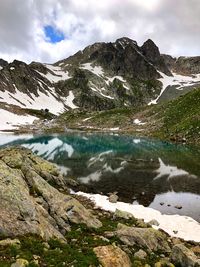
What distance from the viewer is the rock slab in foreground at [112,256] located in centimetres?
2470

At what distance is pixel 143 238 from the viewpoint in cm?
3089

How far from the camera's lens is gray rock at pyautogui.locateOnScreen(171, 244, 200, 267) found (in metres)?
27.5

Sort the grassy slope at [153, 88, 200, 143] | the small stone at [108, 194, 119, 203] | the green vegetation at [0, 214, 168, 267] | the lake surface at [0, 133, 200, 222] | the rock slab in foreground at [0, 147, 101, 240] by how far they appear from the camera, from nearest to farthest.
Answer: the green vegetation at [0, 214, 168, 267] < the rock slab in foreground at [0, 147, 101, 240] < the small stone at [108, 194, 119, 203] < the lake surface at [0, 133, 200, 222] < the grassy slope at [153, 88, 200, 143]

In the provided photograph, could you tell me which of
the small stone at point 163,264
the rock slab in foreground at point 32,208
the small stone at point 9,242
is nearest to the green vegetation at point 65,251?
the small stone at point 9,242

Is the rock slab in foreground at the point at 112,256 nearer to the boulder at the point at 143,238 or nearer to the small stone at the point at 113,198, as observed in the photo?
the boulder at the point at 143,238

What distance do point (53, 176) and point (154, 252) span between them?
2613 cm

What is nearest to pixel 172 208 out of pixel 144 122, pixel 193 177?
pixel 193 177

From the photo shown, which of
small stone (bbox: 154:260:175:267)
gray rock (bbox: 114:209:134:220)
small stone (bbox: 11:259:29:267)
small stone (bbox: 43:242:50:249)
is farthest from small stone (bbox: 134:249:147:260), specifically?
gray rock (bbox: 114:209:134:220)

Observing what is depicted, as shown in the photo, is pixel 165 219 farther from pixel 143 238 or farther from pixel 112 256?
pixel 112 256

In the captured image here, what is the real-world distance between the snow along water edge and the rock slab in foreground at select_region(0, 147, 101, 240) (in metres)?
9.23

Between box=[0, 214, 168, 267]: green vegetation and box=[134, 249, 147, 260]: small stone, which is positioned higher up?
box=[0, 214, 168, 267]: green vegetation

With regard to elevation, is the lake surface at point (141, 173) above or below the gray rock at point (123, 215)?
above

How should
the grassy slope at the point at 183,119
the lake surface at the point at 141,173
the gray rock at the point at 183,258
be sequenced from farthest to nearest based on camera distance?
the grassy slope at the point at 183,119 < the lake surface at the point at 141,173 < the gray rock at the point at 183,258

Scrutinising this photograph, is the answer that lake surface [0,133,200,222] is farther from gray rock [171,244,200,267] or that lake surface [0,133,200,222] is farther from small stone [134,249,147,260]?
small stone [134,249,147,260]
